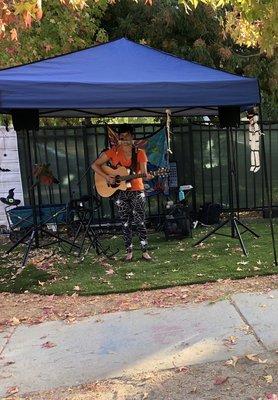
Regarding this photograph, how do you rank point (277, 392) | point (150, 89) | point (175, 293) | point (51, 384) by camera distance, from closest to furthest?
point (277, 392) < point (51, 384) < point (175, 293) < point (150, 89)

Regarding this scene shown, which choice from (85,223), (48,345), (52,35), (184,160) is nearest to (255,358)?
(48,345)

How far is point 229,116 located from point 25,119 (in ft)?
9.69

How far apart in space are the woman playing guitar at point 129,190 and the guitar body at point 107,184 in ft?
0.16

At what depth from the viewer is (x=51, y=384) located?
3.47 metres

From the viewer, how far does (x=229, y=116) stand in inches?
283

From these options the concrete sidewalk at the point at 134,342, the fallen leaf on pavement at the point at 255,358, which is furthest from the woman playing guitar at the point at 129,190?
the fallen leaf on pavement at the point at 255,358

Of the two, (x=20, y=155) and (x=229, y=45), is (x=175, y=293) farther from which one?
(x=229, y=45)

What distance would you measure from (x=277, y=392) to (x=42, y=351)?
1.89m

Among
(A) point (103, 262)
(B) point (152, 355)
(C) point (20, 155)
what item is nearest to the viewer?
(B) point (152, 355)

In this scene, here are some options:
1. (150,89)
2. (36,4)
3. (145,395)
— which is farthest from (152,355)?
(150,89)

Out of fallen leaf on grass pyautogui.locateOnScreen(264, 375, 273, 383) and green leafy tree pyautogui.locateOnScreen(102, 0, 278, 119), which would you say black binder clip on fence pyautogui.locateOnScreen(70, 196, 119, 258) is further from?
green leafy tree pyautogui.locateOnScreen(102, 0, 278, 119)

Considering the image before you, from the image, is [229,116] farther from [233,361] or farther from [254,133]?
[233,361]

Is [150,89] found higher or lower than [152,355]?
higher

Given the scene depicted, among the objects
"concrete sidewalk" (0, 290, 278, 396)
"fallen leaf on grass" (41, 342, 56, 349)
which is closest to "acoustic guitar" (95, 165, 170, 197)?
"concrete sidewalk" (0, 290, 278, 396)
